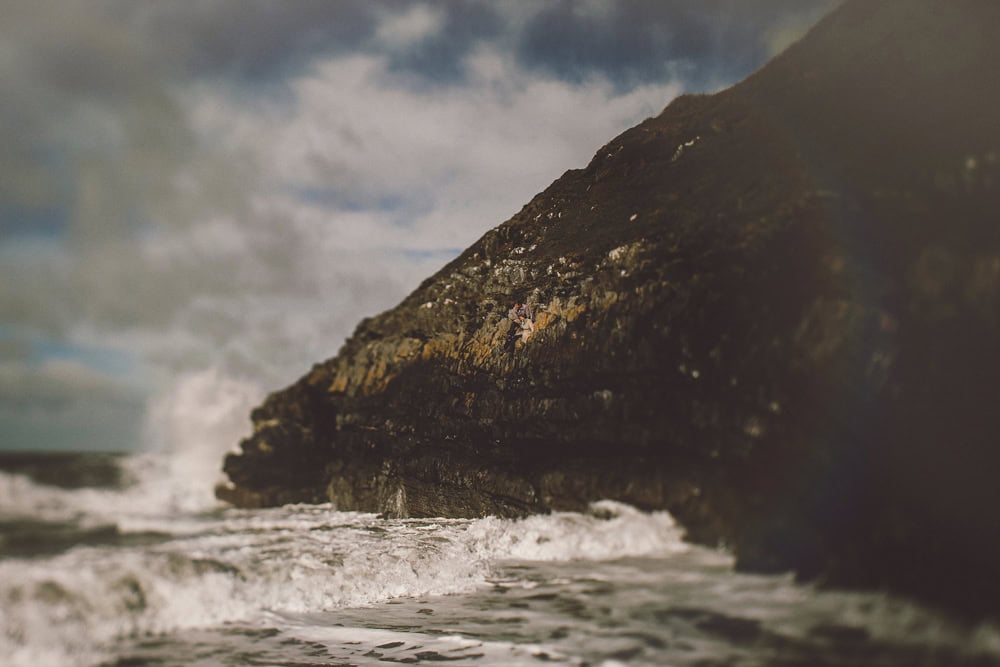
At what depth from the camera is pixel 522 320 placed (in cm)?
1168

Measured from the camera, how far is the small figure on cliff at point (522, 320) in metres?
11.4

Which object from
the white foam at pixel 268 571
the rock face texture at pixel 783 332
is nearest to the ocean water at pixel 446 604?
the white foam at pixel 268 571

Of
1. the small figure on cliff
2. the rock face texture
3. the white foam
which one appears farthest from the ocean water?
the small figure on cliff

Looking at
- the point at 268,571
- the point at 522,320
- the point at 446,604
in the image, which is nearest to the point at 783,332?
the point at 522,320

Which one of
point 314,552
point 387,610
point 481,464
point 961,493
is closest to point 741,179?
point 961,493

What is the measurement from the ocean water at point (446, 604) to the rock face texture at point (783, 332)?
0.64m

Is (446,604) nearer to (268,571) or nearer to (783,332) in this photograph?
(268,571)

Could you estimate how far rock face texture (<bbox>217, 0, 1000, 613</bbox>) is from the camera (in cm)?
593

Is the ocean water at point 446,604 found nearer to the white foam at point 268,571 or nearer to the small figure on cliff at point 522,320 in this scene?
the white foam at point 268,571

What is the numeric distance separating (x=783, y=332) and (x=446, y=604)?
5736 millimetres

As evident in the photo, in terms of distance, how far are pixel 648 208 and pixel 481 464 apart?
639cm

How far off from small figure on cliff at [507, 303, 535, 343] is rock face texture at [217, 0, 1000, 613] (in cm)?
22

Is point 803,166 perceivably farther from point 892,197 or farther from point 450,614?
point 450,614

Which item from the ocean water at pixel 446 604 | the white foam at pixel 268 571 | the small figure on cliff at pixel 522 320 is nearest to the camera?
the ocean water at pixel 446 604
